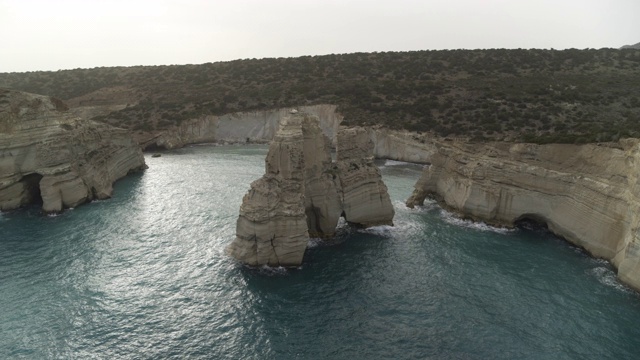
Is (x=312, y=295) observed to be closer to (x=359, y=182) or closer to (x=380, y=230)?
(x=380, y=230)

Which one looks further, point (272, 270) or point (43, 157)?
point (43, 157)

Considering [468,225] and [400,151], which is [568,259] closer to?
[468,225]

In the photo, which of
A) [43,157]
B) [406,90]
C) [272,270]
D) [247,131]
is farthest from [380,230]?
[247,131]

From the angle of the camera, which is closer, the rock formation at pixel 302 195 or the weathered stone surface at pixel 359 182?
the rock formation at pixel 302 195

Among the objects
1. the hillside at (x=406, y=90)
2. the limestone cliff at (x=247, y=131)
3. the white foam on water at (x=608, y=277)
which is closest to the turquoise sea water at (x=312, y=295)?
the white foam on water at (x=608, y=277)

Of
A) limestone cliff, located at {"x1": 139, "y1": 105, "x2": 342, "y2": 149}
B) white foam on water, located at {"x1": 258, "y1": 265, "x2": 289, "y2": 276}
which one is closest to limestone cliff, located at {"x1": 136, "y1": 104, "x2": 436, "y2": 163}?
limestone cliff, located at {"x1": 139, "y1": 105, "x2": 342, "y2": 149}

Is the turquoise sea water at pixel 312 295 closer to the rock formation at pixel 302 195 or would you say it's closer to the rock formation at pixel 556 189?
the rock formation at pixel 302 195
